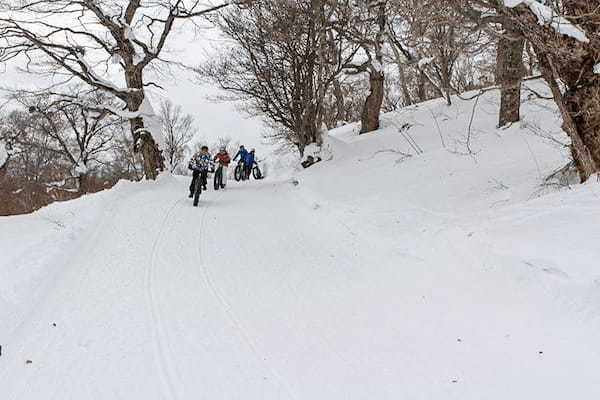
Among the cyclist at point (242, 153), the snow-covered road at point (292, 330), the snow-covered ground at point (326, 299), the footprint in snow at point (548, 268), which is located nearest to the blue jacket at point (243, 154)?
the cyclist at point (242, 153)

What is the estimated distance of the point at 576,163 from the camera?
246 inches

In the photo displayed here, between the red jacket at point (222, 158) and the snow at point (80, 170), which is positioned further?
the snow at point (80, 170)

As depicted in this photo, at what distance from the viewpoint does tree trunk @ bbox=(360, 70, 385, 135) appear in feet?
56.9

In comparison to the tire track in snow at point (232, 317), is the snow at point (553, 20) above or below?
→ above

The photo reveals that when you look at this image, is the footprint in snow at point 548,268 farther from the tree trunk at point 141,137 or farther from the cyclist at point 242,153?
the cyclist at point 242,153

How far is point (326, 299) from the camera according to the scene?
516 centimetres

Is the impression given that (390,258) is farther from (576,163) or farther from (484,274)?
(576,163)

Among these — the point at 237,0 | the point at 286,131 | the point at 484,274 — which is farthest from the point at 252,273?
the point at 286,131

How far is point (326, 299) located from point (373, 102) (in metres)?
14.7

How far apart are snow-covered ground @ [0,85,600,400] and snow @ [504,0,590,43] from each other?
1.90 meters

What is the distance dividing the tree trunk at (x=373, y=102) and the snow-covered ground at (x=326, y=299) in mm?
8625

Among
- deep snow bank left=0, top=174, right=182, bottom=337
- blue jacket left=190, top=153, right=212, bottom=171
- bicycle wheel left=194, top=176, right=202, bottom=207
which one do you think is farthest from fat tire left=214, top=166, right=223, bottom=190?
deep snow bank left=0, top=174, right=182, bottom=337

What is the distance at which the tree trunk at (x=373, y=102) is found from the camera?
17344 millimetres

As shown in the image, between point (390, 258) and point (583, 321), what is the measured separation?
2870 millimetres
